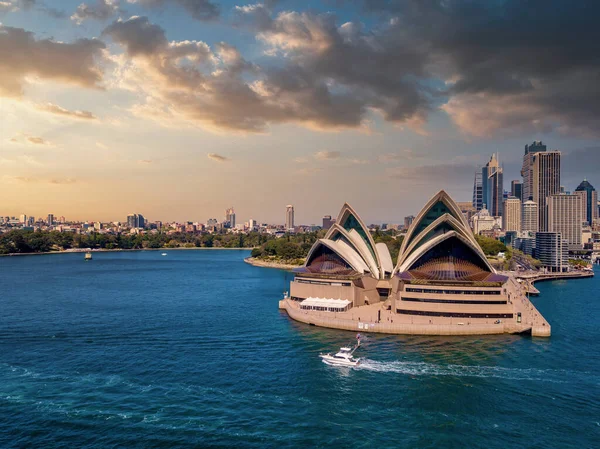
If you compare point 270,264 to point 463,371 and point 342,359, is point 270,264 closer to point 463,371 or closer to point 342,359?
point 342,359

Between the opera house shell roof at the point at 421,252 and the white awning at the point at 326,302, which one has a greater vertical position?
the opera house shell roof at the point at 421,252

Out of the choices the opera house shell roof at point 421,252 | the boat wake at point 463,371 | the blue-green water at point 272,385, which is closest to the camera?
the blue-green water at point 272,385

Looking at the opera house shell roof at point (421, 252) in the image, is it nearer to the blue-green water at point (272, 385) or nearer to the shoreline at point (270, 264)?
the blue-green water at point (272, 385)

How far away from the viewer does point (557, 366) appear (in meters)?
39.0

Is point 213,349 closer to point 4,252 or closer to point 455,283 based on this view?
point 455,283

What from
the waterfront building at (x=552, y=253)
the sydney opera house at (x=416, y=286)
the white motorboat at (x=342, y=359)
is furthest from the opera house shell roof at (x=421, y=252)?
the waterfront building at (x=552, y=253)

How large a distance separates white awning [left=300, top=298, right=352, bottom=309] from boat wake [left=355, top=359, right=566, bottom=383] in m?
17.1

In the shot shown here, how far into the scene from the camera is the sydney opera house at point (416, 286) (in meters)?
50.5

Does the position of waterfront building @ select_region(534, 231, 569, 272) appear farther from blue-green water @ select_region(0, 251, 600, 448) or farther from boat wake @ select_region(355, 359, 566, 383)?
boat wake @ select_region(355, 359, 566, 383)

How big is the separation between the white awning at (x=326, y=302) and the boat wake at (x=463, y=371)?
1710cm

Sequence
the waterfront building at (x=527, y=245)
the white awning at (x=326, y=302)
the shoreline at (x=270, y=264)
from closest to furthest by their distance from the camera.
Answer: the white awning at (x=326, y=302) < the shoreline at (x=270, y=264) < the waterfront building at (x=527, y=245)

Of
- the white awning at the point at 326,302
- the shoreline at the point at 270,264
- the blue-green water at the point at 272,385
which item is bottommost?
the blue-green water at the point at 272,385

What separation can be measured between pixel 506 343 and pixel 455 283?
983 centimetres

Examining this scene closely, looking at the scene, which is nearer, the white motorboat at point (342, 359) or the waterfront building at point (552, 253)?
the white motorboat at point (342, 359)
